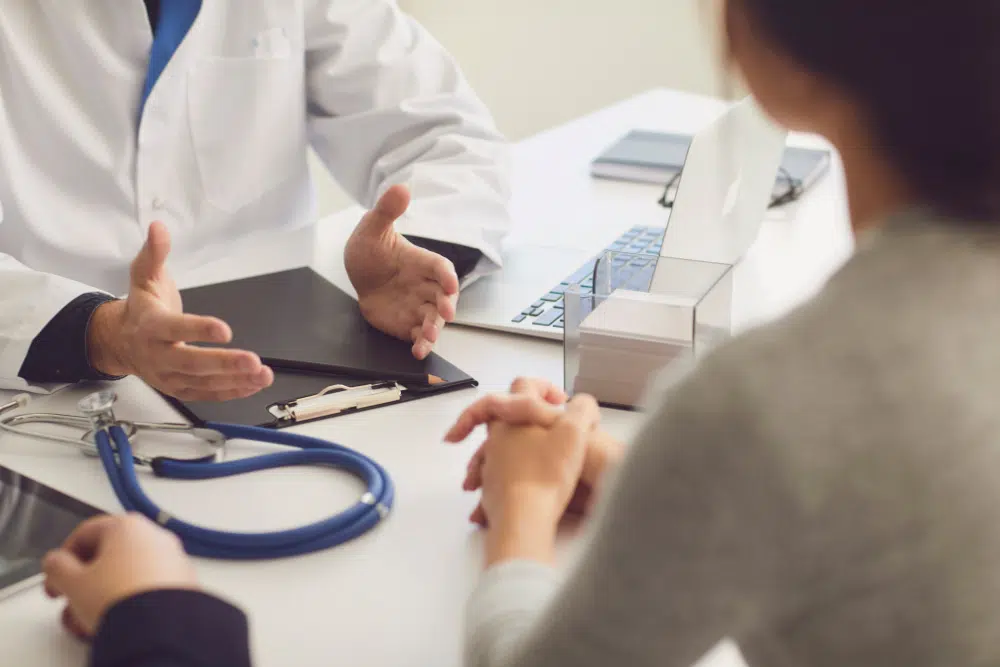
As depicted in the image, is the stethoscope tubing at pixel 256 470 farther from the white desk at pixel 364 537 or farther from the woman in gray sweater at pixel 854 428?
the woman in gray sweater at pixel 854 428

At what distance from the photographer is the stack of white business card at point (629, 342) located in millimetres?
876

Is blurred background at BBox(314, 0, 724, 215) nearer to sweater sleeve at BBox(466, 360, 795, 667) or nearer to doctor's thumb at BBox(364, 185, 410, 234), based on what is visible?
doctor's thumb at BBox(364, 185, 410, 234)

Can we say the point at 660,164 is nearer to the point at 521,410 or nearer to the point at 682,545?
the point at 521,410

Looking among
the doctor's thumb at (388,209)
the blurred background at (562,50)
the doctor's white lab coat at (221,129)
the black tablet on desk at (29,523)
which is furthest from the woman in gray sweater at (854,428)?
the blurred background at (562,50)

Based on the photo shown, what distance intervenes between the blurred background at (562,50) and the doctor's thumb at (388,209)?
6.02 feet

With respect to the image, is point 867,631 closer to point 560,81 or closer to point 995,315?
point 995,315

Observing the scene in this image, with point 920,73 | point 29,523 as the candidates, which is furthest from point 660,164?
point 920,73

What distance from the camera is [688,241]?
103 cm

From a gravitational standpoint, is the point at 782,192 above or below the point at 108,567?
below

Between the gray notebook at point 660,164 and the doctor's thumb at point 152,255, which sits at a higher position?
the doctor's thumb at point 152,255

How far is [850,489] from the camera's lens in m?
0.40

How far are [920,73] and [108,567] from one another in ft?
1.58

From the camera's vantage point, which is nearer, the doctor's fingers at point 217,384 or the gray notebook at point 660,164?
the doctor's fingers at point 217,384

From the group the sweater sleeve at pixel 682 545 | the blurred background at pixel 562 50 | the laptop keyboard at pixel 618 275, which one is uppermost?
the sweater sleeve at pixel 682 545
